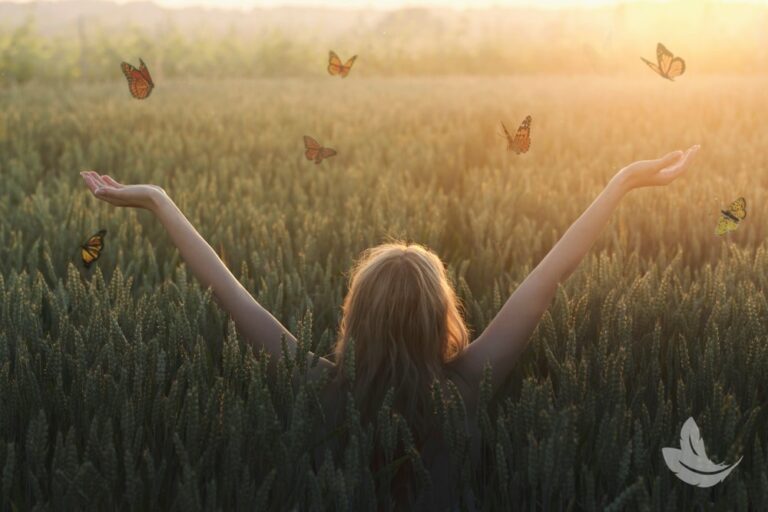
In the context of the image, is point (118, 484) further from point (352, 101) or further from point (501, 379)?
point (352, 101)

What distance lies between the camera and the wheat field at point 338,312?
5.65 ft

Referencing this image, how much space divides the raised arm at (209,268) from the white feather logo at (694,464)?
0.77 meters

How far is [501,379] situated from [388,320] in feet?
1.14

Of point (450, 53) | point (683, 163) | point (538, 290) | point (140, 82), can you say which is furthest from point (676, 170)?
point (450, 53)

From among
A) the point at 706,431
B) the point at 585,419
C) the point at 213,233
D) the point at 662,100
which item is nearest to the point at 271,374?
the point at 585,419

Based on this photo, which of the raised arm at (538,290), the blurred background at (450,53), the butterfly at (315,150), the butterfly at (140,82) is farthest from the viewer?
the blurred background at (450,53)

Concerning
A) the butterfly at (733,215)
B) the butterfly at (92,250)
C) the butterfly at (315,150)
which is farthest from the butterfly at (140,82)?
the butterfly at (733,215)

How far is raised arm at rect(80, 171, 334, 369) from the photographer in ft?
7.50

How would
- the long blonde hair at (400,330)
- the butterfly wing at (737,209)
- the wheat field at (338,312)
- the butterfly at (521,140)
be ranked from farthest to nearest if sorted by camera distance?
the butterfly wing at (737,209) → the butterfly at (521,140) → the long blonde hair at (400,330) → the wheat field at (338,312)

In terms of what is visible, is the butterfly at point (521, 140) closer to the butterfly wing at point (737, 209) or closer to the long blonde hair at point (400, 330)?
the butterfly wing at point (737, 209)

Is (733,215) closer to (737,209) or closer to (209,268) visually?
(737,209)

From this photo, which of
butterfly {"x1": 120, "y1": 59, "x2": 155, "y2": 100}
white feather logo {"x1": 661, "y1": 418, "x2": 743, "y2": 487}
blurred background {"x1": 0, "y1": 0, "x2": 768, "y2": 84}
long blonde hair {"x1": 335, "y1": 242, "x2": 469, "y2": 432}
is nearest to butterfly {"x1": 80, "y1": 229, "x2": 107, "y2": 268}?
butterfly {"x1": 120, "y1": 59, "x2": 155, "y2": 100}

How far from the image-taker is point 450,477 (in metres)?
1.85

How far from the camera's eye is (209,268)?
236 cm
